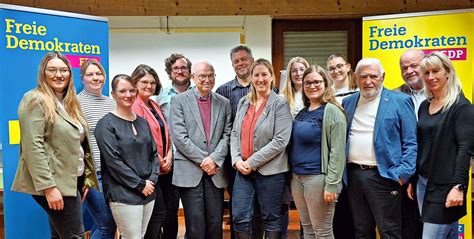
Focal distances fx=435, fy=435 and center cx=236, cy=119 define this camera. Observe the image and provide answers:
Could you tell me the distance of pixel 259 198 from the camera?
289cm

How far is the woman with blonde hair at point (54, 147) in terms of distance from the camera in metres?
2.22

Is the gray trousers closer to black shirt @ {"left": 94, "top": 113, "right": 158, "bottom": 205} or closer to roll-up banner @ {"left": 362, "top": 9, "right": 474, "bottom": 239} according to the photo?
black shirt @ {"left": 94, "top": 113, "right": 158, "bottom": 205}

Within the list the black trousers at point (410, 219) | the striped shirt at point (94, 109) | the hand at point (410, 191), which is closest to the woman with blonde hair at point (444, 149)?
the hand at point (410, 191)

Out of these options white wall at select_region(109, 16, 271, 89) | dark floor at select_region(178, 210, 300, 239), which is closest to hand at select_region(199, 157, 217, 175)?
dark floor at select_region(178, 210, 300, 239)

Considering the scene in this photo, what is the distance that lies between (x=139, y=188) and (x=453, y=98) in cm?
184

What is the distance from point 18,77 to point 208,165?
1538 mm

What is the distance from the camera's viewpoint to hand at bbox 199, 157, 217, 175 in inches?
115

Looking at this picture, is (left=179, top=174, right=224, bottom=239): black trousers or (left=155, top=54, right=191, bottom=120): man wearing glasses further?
(left=155, top=54, right=191, bottom=120): man wearing glasses

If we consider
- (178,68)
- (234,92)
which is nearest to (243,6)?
(178,68)

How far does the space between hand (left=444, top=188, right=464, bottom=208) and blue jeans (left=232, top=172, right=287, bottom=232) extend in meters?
1.00

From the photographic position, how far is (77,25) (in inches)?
137

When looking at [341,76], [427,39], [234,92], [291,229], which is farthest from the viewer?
[291,229]

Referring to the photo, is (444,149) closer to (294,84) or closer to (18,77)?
(294,84)

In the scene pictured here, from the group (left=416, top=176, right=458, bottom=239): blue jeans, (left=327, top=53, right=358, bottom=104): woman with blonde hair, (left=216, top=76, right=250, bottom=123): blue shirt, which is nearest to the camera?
(left=416, top=176, right=458, bottom=239): blue jeans
